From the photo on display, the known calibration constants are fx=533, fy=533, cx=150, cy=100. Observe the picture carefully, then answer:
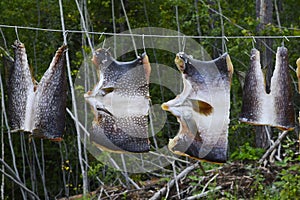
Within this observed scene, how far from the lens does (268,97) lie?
8.30ft

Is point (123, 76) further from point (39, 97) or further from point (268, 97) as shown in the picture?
point (268, 97)

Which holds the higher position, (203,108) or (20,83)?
(20,83)

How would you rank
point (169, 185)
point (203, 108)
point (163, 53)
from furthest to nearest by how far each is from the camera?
point (163, 53), point (169, 185), point (203, 108)

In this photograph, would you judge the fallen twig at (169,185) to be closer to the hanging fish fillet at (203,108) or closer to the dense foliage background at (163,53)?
the dense foliage background at (163,53)

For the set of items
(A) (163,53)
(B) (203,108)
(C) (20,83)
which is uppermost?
(A) (163,53)

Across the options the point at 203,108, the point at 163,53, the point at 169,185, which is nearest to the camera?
the point at 203,108

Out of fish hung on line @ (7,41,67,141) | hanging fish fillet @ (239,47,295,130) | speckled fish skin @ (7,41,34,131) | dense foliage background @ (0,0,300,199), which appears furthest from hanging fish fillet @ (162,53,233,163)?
dense foliage background @ (0,0,300,199)

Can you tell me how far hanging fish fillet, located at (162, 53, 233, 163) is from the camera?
2436 millimetres

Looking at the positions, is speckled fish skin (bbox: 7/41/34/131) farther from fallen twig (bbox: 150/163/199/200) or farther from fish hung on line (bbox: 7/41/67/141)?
fallen twig (bbox: 150/163/199/200)

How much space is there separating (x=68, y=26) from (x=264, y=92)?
16.5ft

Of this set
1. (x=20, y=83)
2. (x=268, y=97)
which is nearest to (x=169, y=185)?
(x=268, y=97)

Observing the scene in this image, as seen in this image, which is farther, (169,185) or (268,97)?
(169,185)

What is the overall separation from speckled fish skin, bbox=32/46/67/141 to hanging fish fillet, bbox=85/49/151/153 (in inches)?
6.0

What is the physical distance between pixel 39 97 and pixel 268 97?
3.55ft
